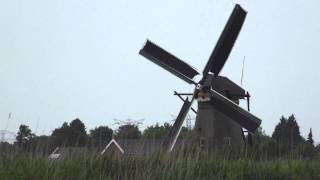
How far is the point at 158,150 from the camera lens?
38.3 feet

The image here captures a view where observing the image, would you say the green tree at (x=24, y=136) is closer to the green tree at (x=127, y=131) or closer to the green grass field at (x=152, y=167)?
the green grass field at (x=152, y=167)

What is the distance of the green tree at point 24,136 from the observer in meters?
10.1

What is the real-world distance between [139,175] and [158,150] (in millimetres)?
1883

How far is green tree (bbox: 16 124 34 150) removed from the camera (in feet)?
33.2

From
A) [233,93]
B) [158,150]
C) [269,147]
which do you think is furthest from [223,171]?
[233,93]

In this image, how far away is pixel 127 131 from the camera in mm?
11516

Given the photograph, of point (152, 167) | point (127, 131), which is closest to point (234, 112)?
point (127, 131)

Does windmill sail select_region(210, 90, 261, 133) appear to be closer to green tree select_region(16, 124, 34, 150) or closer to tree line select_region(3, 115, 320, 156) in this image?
tree line select_region(3, 115, 320, 156)

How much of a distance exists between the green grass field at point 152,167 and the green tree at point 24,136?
0.42 m

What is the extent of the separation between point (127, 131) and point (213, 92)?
665 inches

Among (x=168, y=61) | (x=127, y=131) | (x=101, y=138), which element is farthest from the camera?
(x=168, y=61)

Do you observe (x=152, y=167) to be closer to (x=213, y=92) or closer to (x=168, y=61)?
(x=213, y=92)

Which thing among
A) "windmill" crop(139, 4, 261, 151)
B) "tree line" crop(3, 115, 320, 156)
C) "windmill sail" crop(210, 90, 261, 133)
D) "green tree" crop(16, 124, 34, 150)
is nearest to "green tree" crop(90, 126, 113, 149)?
"tree line" crop(3, 115, 320, 156)

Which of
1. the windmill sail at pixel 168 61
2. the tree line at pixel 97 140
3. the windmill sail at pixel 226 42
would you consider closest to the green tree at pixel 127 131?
the tree line at pixel 97 140
